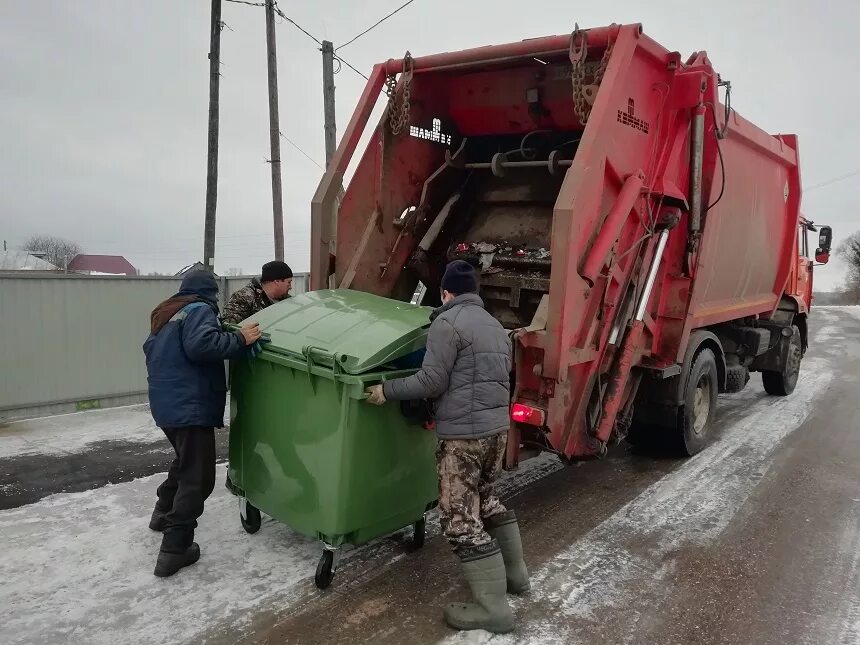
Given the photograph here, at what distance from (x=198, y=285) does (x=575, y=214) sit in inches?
78.7

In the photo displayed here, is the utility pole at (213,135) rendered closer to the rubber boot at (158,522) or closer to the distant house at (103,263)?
the rubber boot at (158,522)

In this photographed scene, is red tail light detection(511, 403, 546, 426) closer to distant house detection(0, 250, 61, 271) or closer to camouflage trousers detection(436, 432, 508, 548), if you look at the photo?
camouflage trousers detection(436, 432, 508, 548)

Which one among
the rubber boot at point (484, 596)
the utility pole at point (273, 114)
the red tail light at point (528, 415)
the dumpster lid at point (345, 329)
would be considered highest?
the utility pole at point (273, 114)

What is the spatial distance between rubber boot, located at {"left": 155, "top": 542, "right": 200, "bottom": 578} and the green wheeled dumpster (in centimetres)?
39

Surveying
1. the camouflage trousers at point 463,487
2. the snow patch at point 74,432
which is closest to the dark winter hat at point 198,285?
the camouflage trousers at point 463,487

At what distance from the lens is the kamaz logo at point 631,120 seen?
3635 millimetres

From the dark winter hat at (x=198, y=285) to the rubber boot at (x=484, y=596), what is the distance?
182cm

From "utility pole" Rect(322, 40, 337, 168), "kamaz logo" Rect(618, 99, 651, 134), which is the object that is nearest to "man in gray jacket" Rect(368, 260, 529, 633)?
"kamaz logo" Rect(618, 99, 651, 134)

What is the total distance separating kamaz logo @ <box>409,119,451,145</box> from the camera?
4.70 m

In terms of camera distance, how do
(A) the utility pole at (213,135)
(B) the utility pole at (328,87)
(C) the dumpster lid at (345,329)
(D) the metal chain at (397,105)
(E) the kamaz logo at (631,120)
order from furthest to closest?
(B) the utility pole at (328,87)
(A) the utility pole at (213,135)
(D) the metal chain at (397,105)
(E) the kamaz logo at (631,120)
(C) the dumpster lid at (345,329)

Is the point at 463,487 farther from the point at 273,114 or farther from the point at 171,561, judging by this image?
the point at 273,114

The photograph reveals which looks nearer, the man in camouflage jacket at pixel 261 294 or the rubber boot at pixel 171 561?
the rubber boot at pixel 171 561

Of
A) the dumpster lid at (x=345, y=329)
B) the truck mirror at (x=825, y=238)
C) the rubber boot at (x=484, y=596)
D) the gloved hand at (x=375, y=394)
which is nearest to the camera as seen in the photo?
the rubber boot at (x=484, y=596)

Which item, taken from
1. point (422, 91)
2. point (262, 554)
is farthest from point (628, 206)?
point (262, 554)
